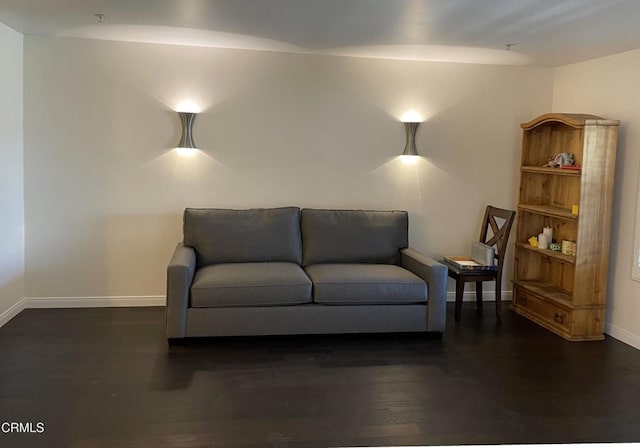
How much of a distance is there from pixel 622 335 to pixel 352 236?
2.30 m

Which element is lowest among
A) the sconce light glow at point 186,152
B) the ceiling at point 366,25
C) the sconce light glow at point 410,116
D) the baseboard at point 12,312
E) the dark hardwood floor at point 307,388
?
the dark hardwood floor at point 307,388

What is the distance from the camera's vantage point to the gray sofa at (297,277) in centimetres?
→ 390

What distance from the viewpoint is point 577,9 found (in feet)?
10.4

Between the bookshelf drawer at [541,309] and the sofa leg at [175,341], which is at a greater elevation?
the bookshelf drawer at [541,309]

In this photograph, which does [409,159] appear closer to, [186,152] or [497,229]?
[497,229]

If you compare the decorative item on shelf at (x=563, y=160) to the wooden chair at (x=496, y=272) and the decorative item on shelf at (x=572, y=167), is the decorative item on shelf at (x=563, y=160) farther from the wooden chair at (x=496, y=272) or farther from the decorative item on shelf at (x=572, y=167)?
the wooden chair at (x=496, y=272)

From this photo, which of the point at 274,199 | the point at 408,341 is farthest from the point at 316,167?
the point at 408,341

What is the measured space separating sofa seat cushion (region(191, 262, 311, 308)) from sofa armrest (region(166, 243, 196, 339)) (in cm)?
8

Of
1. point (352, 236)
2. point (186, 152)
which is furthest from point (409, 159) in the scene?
point (186, 152)

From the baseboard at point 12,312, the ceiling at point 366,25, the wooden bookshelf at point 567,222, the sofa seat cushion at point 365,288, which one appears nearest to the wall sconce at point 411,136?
the ceiling at point 366,25

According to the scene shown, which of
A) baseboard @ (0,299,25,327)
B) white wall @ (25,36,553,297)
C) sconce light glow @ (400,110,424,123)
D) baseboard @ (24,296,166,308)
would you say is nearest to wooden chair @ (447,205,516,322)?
white wall @ (25,36,553,297)

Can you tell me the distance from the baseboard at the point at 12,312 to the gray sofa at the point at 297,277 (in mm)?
1426

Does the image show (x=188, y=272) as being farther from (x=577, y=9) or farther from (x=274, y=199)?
(x=577, y=9)

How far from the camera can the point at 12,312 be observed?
4348 mm
